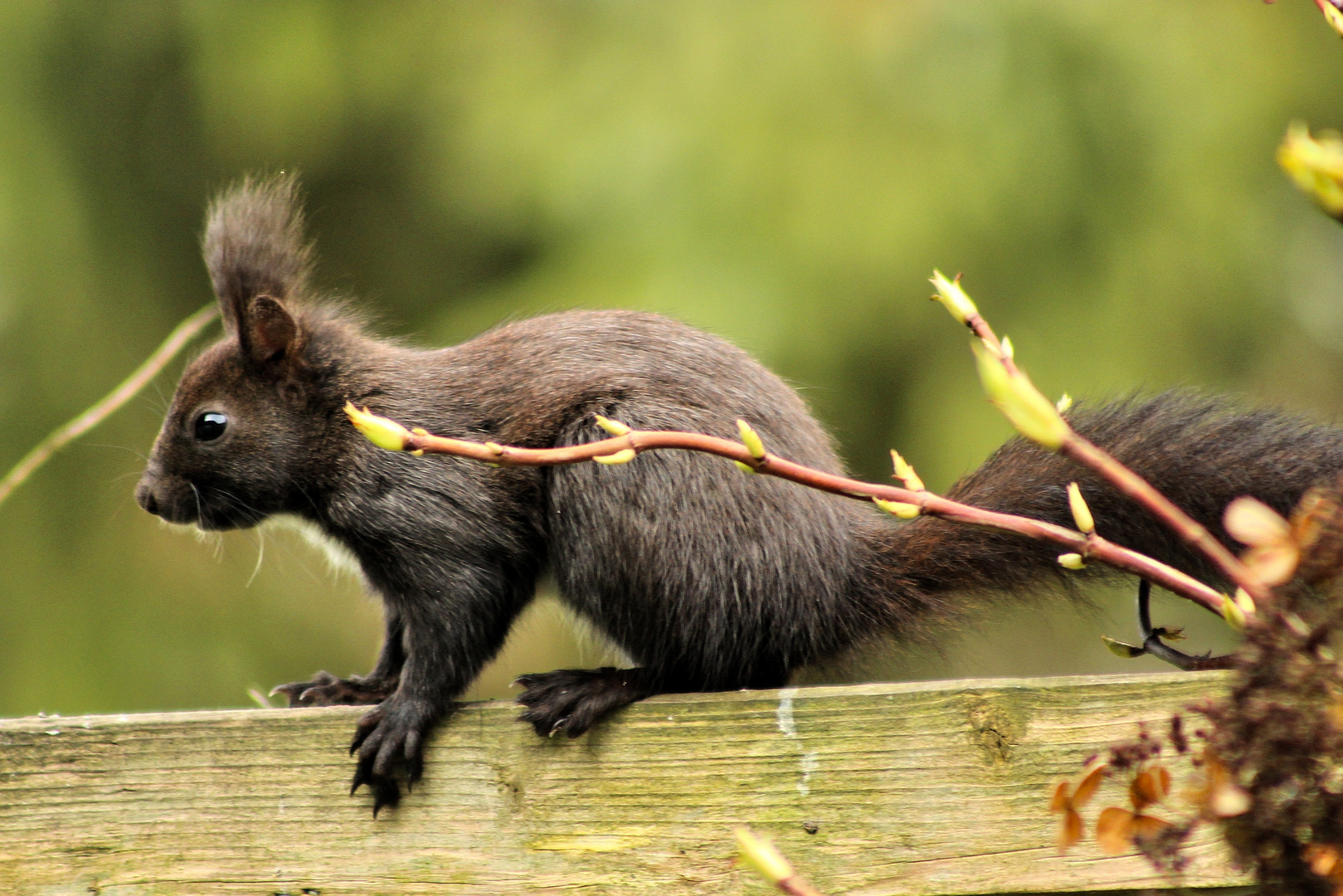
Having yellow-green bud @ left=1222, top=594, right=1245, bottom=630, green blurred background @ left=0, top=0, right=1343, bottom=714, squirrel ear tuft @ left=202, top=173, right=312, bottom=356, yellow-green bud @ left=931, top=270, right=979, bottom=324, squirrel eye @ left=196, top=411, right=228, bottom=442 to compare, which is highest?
green blurred background @ left=0, top=0, right=1343, bottom=714

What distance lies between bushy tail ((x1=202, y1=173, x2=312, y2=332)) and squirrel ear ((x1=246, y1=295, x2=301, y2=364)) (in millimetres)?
35

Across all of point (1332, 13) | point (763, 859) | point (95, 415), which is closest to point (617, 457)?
point (763, 859)

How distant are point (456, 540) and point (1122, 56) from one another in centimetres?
340

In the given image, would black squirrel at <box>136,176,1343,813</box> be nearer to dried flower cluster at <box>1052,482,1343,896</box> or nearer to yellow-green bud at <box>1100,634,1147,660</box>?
yellow-green bud at <box>1100,634,1147,660</box>

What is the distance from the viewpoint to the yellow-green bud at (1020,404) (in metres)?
0.74

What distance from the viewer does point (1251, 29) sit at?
470cm

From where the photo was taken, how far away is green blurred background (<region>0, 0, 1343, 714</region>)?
179 inches

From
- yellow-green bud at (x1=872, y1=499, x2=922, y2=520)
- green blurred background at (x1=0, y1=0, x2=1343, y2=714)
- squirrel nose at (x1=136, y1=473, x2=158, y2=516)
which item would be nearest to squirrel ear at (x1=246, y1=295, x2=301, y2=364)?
squirrel nose at (x1=136, y1=473, x2=158, y2=516)

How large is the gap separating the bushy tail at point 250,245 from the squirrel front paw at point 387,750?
80cm

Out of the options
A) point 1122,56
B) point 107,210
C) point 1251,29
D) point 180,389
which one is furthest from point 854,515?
point 107,210

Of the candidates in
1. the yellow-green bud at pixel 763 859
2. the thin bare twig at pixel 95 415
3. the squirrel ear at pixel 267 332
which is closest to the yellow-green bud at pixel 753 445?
the yellow-green bud at pixel 763 859

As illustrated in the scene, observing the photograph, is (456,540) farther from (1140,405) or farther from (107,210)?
(107,210)

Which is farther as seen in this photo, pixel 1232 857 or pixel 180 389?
pixel 180 389

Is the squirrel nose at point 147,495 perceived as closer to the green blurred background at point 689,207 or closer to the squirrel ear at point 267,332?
the squirrel ear at point 267,332
